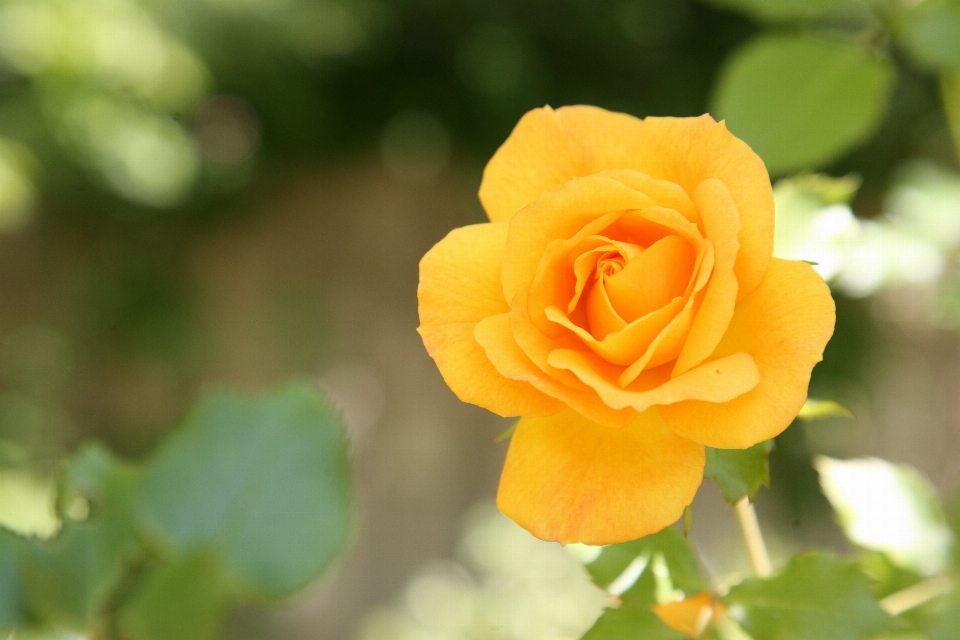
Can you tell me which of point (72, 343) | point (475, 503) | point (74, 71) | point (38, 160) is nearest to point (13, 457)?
point (72, 343)

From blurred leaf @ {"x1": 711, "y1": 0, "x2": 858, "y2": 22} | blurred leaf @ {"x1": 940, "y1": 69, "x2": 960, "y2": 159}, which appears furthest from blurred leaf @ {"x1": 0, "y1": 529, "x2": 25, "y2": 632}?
blurred leaf @ {"x1": 940, "y1": 69, "x2": 960, "y2": 159}

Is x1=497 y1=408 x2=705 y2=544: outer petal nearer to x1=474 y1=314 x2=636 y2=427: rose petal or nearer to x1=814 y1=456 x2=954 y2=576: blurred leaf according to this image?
x1=474 y1=314 x2=636 y2=427: rose petal

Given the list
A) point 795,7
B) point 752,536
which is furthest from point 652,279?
point 795,7

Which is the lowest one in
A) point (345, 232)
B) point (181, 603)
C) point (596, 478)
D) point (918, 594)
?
point (345, 232)

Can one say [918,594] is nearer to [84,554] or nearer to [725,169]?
[725,169]

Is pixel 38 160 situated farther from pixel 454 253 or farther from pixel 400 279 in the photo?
pixel 454 253

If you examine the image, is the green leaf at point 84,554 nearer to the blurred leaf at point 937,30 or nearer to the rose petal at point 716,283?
the rose petal at point 716,283
